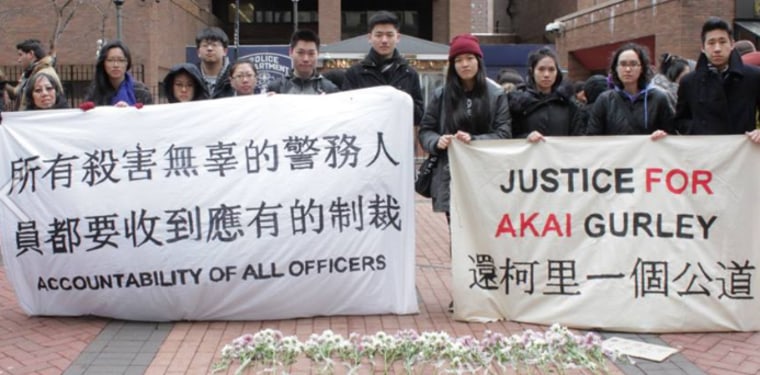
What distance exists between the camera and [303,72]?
6.25 m

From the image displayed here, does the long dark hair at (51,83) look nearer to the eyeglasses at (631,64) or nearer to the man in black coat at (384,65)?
the man in black coat at (384,65)

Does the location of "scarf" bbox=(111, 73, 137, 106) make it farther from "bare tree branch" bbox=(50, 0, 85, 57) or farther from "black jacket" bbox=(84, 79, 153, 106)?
"bare tree branch" bbox=(50, 0, 85, 57)

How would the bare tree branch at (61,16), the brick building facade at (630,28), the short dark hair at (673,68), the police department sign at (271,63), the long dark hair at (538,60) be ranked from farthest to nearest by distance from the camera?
the bare tree branch at (61,16)
the brick building facade at (630,28)
the police department sign at (271,63)
the short dark hair at (673,68)
the long dark hair at (538,60)

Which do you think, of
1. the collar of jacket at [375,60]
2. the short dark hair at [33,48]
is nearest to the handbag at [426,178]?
the collar of jacket at [375,60]

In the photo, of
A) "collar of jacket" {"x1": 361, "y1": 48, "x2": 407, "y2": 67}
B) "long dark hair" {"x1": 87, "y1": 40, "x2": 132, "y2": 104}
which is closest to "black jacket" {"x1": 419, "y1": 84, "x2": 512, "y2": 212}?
"collar of jacket" {"x1": 361, "y1": 48, "x2": 407, "y2": 67}

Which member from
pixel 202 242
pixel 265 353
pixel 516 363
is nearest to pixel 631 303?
pixel 516 363

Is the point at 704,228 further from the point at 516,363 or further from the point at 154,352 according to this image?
the point at 154,352

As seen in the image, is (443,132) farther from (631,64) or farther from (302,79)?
(631,64)

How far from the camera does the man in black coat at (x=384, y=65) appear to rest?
6.13 meters

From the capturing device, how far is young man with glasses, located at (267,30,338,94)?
20.1 feet

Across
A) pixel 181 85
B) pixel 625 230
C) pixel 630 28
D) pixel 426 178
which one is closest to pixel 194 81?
pixel 181 85

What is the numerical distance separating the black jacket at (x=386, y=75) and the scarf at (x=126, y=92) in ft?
5.60

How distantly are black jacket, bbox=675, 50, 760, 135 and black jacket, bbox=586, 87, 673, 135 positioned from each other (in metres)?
0.22

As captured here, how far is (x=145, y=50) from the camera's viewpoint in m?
26.8
